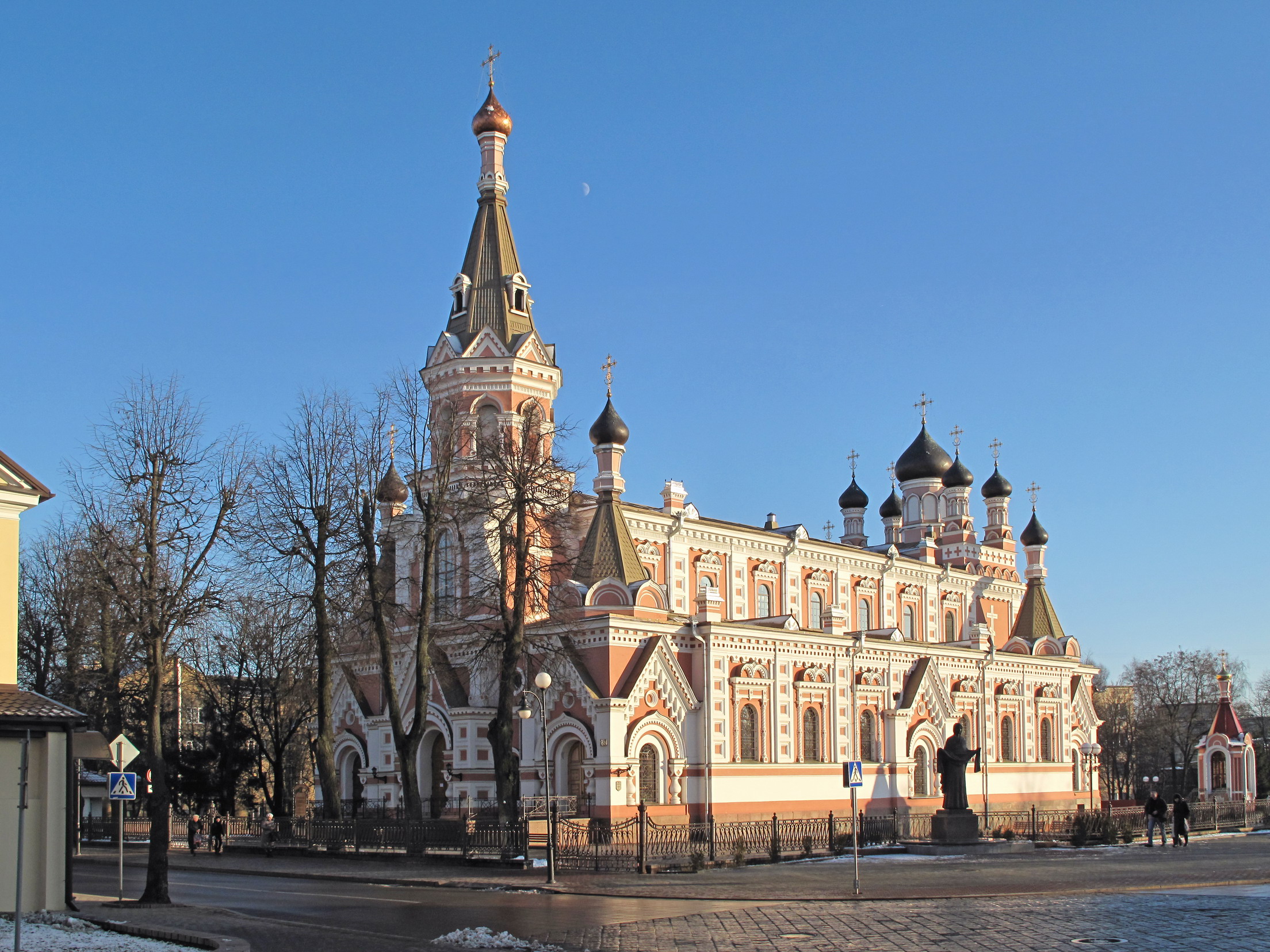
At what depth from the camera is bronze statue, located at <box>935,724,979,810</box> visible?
3278 centimetres

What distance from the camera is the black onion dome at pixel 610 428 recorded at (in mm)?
40375

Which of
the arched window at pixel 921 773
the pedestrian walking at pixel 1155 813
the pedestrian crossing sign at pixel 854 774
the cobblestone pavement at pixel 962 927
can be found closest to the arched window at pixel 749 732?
the arched window at pixel 921 773

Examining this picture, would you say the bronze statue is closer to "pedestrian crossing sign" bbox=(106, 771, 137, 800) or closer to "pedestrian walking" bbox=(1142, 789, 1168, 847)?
"pedestrian walking" bbox=(1142, 789, 1168, 847)

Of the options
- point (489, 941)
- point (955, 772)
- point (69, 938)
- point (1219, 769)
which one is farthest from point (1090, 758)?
point (69, 938)

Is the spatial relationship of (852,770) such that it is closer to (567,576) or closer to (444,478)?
(444,478)

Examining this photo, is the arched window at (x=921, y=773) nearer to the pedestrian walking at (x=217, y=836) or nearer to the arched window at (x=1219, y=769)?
the arched window at (x=1219, y=769)

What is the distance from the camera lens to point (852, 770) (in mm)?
21375

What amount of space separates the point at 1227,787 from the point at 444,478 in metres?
42.3

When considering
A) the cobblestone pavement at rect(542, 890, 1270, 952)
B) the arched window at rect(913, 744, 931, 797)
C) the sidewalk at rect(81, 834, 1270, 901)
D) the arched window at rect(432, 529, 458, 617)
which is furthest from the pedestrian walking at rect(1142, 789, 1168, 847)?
the arched window at rect(432, 529, 458, 617)

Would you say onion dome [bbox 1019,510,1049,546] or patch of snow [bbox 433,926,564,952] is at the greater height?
onion dome [bbox 1019,510,1049,546]

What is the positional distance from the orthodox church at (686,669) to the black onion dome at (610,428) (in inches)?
2.6

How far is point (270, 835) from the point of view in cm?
3409

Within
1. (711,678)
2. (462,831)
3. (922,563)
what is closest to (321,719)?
(462,831)

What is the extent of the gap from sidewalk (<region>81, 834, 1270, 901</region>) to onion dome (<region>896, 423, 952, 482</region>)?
3086cm
